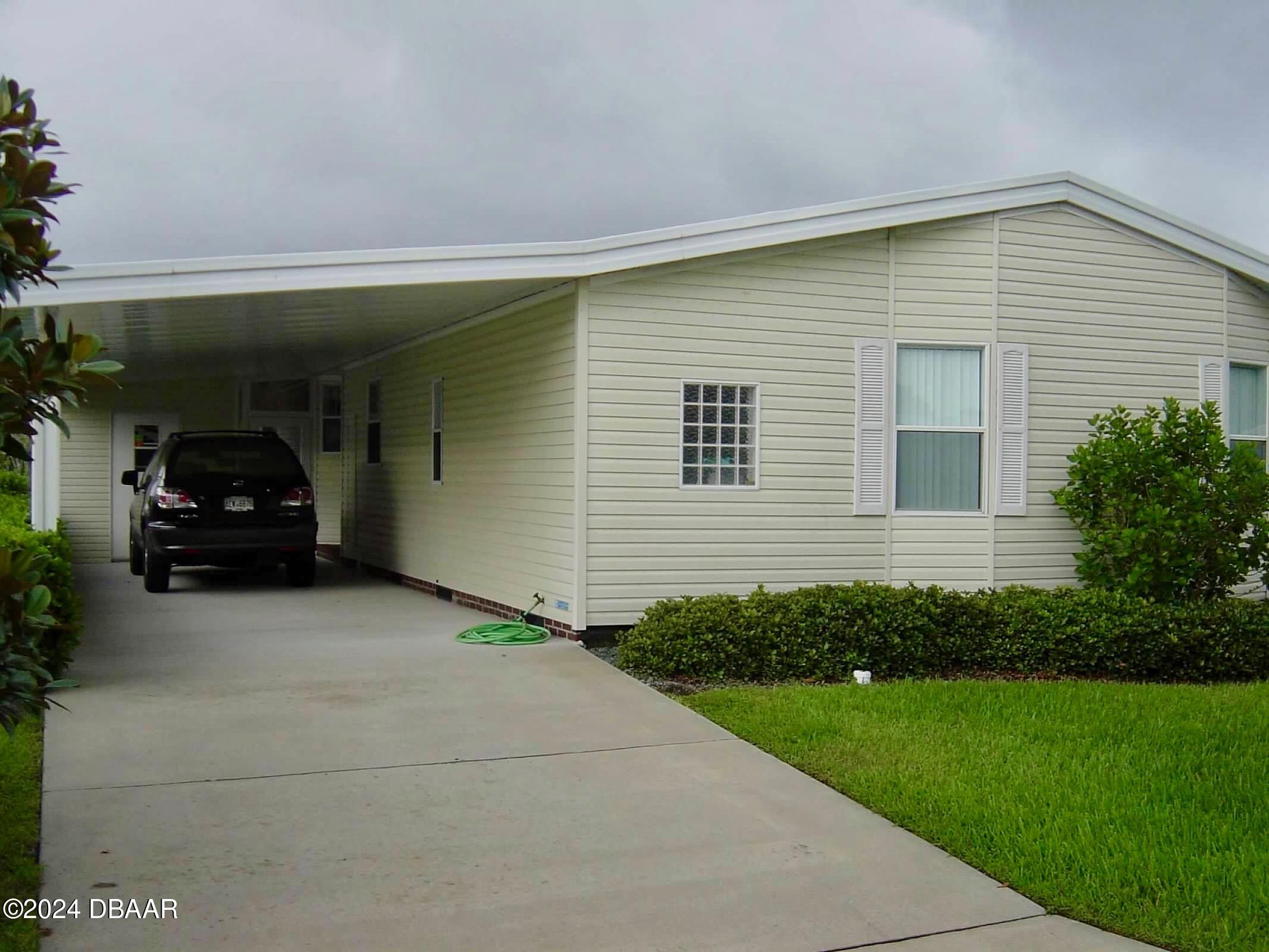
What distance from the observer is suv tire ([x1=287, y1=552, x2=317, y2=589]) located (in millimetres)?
14156

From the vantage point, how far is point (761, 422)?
34.8 feet

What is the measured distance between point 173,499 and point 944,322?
26.9ft

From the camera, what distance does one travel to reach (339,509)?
18484mm

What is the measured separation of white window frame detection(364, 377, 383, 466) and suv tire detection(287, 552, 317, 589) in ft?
6.77

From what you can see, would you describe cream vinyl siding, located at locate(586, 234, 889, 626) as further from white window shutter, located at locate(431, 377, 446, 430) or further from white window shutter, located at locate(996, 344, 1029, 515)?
white window shutter, located at locate(431, 377, 446, 430)

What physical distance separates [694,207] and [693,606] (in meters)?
20.0

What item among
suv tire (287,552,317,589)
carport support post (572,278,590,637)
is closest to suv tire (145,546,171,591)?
suv tire (287,552,317,589)

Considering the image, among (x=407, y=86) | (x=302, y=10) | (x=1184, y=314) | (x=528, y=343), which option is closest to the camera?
(x=528, y=343)

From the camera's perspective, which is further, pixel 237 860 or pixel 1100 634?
pixel 1100 634

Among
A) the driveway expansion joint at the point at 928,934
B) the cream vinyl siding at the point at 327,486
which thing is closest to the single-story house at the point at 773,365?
the cream vinyl siding at the point at 327,486

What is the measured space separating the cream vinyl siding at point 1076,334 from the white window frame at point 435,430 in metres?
5.95

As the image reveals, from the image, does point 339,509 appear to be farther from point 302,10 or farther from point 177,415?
point 302,10

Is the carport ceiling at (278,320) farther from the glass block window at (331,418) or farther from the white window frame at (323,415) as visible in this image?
the glass block window at (331,418)

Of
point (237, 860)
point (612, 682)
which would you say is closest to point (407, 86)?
point (612, 682)
